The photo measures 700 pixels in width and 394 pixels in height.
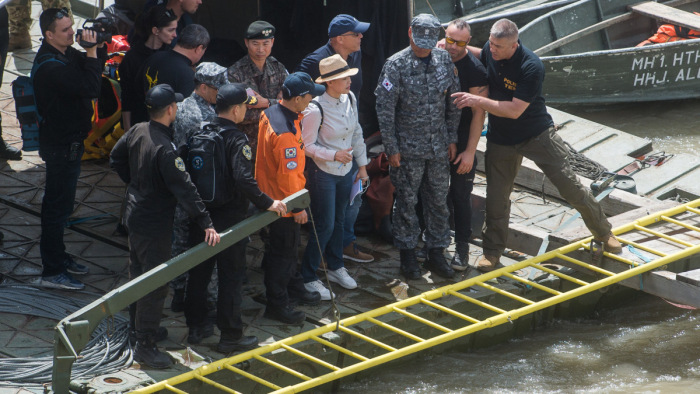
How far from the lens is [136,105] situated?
6.73m

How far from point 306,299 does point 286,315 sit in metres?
0.31

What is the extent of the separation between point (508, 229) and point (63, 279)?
11.5 ft

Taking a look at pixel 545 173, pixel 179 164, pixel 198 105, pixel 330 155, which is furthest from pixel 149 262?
pixel 545 173

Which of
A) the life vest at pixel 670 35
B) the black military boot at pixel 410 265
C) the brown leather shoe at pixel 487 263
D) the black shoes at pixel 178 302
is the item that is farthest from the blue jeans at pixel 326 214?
the life vest at pixel 670 35

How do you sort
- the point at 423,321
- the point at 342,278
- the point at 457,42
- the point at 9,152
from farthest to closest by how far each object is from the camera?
the point at 9,152
the point at 342,278
the point at 457,42
the point at 423,321

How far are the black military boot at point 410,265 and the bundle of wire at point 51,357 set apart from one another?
222cm

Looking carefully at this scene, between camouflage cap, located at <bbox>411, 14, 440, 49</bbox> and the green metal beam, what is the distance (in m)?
1.86

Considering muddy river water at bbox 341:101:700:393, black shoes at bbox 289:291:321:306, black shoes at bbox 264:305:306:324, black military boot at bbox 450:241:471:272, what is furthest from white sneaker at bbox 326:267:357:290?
black military boot at bbox 450:241:471:272

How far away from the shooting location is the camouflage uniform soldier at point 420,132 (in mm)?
6336

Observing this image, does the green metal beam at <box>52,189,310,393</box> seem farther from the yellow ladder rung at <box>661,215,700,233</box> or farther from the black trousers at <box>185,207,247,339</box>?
the yellow ladder rung at <box>661,215,700,233</box>

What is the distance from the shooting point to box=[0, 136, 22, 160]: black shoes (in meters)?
8.22

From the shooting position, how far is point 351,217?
664 cm

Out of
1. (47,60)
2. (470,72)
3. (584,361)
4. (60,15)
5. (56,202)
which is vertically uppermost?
(60,15)

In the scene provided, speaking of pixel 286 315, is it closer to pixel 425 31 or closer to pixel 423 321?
pixel 423 321
